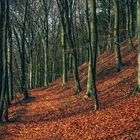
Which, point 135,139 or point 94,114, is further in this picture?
point 94,114

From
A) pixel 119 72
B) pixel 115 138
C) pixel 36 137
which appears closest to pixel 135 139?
pixel 115 138

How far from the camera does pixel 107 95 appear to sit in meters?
22.7

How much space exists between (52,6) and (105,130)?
43101mm

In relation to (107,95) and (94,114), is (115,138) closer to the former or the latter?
(94,114)

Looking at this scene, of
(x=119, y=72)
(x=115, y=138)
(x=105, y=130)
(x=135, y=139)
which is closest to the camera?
(x=135, y=139)

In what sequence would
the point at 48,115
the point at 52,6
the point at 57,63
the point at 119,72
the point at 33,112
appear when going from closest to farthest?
the point at 48,115
the point at 33,112
the point at 119,72
the point at 52,6
the point at 57,63

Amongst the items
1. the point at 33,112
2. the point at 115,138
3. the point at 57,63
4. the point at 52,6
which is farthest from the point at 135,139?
the point at 57,63

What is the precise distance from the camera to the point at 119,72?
2786 centimetres

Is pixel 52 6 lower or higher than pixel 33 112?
higher

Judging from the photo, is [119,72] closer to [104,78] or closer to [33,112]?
[104,78]

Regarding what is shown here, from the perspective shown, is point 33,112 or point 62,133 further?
point 33,112

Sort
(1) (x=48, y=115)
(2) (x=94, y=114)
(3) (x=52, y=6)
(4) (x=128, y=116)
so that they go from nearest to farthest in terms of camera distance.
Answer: (4) (x=128, y=116)
(2) (x=94, y=114)
(1) (x=48, y=115)
(3) (x=52, y=6)

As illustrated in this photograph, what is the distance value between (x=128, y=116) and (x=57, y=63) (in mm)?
54268

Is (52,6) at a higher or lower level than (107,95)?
higher
